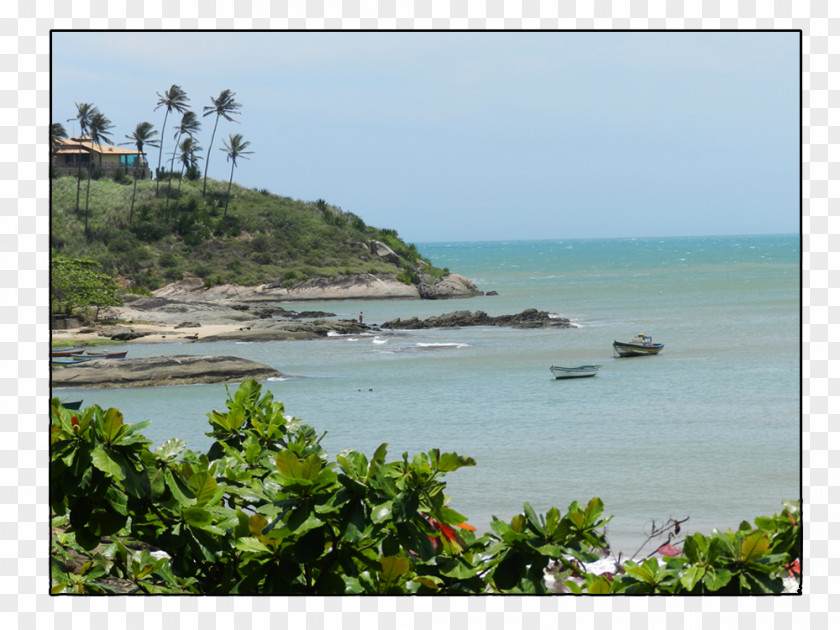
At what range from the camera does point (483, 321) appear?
120 ft

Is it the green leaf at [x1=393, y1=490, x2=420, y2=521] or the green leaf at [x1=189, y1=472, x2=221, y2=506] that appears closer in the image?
the green leaf at [x1=393, y1=490, x2=420, y2=521]

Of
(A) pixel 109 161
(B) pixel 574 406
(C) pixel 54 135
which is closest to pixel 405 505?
(C) pixel 54 135

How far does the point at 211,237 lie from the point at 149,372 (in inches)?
1299

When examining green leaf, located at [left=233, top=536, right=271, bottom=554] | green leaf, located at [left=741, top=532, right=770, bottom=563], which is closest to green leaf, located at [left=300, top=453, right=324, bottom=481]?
green leaf, located at [left=233, top=536, right=271, bottom=554]

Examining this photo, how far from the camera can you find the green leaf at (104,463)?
109 inches

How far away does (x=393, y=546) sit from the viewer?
111 inches

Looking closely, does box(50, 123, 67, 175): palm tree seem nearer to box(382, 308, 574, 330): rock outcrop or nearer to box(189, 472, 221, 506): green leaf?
box(189, 472, 221, 506): green leaf

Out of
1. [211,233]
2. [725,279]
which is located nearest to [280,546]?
[211,233]

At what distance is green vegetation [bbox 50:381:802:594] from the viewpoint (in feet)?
8.98

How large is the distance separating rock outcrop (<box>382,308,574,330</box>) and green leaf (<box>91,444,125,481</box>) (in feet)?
107

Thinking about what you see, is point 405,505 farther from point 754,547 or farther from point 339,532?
point 754,547

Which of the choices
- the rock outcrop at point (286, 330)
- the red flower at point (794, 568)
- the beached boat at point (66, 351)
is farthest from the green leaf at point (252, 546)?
the rock outcrop at point (286, 330)

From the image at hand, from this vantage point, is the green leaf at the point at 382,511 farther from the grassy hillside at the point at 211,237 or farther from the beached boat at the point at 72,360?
the grassy hillside at the point at 211,237

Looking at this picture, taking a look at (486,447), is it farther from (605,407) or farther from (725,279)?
(725,279)
